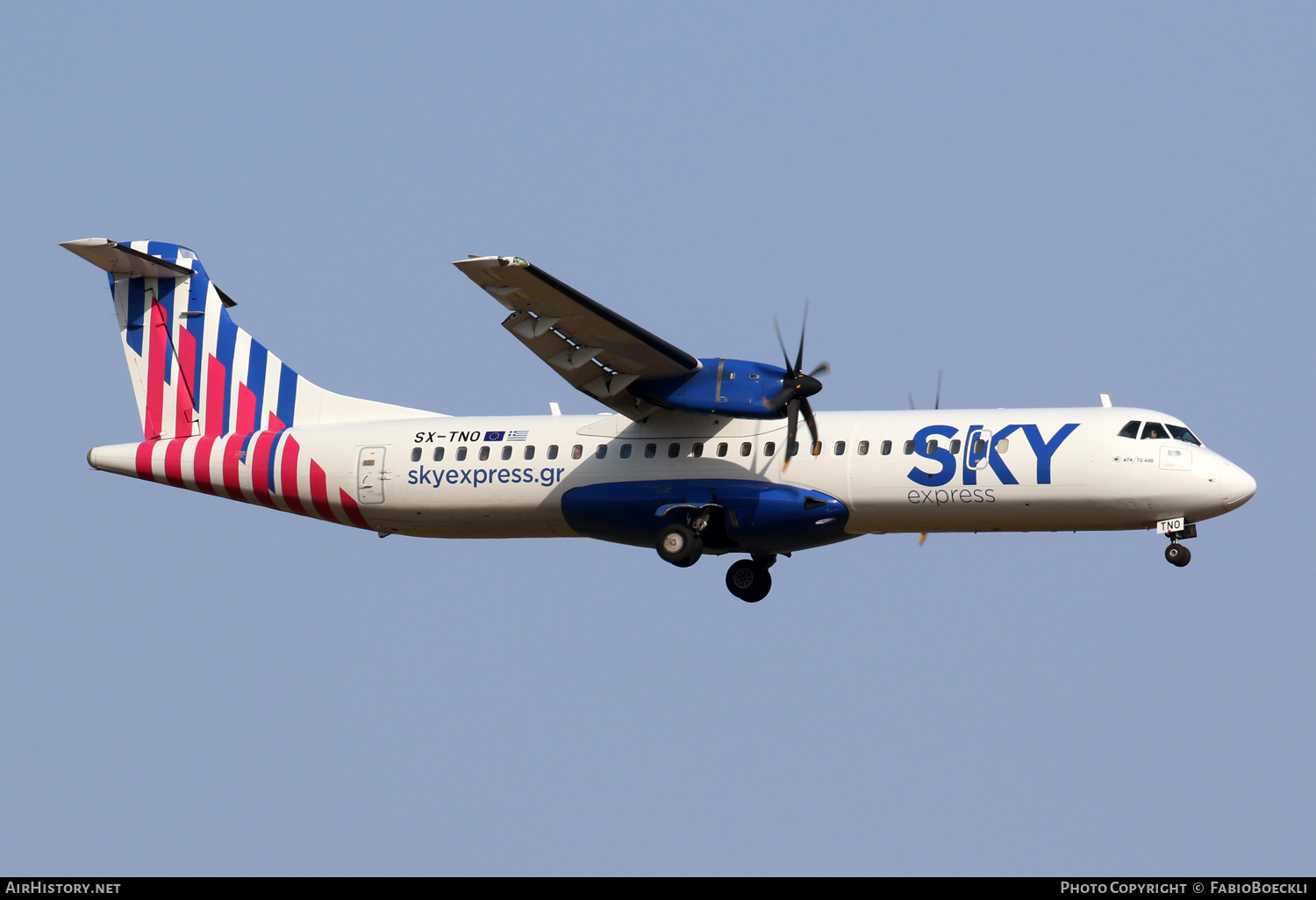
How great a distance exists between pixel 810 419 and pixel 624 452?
2.93 m

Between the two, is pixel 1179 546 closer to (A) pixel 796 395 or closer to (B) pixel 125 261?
(A) pixel 796 395

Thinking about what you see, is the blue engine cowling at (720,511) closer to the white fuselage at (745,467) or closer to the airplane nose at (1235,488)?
the white fuselage at (745,467)

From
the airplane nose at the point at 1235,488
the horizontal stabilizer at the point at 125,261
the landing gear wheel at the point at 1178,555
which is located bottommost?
the landing gear wheel at the point at 1178,555

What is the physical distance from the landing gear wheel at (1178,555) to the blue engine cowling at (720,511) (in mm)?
4438

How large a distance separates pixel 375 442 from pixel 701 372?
579 centimetres

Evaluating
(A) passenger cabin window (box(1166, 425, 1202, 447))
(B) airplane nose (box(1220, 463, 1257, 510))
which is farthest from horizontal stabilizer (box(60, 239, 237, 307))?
(B) airplane nose (box(1220, 463, 1257, 510))

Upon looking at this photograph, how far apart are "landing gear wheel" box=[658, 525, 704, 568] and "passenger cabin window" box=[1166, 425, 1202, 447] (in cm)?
681

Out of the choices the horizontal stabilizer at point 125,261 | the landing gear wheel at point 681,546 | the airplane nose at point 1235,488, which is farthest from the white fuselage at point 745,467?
the horizontal stabilizer at point 125,261

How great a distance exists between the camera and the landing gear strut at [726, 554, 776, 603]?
2558 centimetres

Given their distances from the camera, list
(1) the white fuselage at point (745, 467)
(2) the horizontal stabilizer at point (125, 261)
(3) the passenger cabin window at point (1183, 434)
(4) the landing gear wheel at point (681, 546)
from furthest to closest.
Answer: (2) the horizontal stabilizer at point (125, 261)
(4) the landing gear wheel at point (681, 546)
(3) the passenger cabin window at point (1183, 434)
(1) the white fuselage at point (745, 467)

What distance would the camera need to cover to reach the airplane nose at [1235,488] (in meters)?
22.0

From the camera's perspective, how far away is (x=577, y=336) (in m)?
22.9

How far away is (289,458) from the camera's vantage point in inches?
1024
